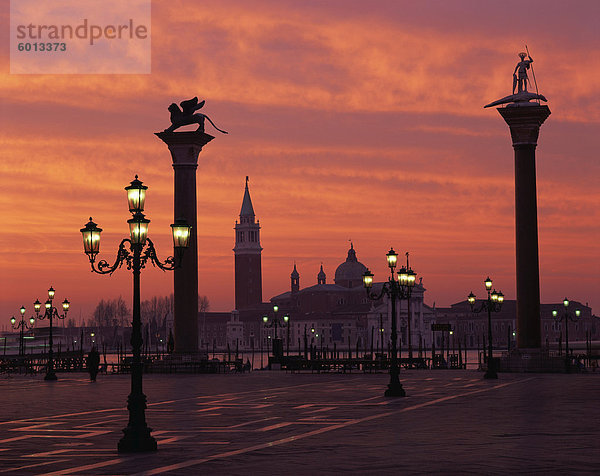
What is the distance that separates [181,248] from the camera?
18.7 m

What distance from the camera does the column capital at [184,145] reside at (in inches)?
1966

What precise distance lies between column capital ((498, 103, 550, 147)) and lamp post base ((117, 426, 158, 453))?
110 ft

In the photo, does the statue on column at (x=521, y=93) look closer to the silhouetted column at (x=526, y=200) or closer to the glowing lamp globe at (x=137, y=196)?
the silhouetted column at (x=526, y=200)

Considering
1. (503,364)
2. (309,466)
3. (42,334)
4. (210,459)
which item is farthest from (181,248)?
(42,334)

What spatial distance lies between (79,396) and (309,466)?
19.8m

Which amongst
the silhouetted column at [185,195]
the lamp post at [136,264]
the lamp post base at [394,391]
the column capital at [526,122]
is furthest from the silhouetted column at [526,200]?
the lamp post at [136,264]

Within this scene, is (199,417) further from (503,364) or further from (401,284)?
(503,364)

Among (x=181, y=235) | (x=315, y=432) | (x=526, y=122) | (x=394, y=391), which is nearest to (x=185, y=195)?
(x=526, y=122)

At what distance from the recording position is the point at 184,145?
50031 millimetres

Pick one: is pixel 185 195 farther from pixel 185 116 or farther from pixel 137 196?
pixel 137 196

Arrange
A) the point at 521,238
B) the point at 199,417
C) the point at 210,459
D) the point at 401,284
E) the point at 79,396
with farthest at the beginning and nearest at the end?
the point at 521,238 < the point at 401,284 < the point at 79,396 < the point at 199,417 < the point at 210,459

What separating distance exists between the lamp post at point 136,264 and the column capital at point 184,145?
30.8 meters

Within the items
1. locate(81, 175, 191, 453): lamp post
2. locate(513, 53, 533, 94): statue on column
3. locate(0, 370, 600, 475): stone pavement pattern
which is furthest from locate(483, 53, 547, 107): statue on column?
locate(81, 175, 191, 453): lamp post

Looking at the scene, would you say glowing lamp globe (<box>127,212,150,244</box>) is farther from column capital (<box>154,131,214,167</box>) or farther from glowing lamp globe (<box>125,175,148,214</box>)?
column capital (<box>154,131,214,167</box>)
